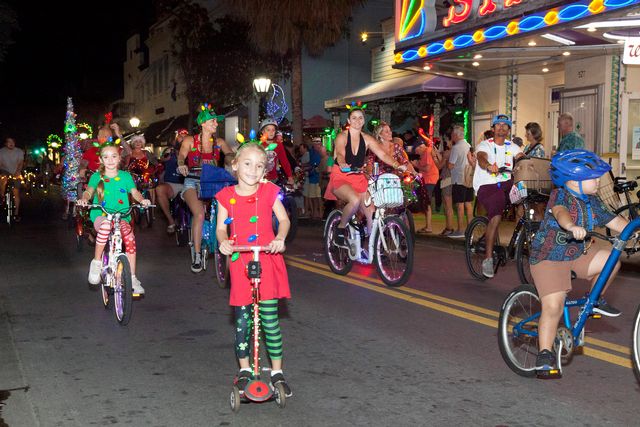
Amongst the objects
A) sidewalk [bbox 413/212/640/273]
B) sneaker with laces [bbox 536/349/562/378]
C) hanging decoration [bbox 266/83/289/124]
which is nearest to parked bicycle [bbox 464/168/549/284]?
sidewalk [bbox 413/212/640/273]

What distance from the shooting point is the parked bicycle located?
8797mm

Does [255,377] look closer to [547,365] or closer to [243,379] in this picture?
[243,379]

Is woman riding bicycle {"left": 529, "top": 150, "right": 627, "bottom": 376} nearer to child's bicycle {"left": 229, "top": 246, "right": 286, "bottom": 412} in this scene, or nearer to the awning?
child's bicycle {"left": 229, "top": 246, "right": 286, "bottom": 412}

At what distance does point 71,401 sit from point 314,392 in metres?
1.54

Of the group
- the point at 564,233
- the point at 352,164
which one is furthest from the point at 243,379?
the point at 352,164

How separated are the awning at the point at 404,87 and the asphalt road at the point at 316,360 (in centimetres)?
1186

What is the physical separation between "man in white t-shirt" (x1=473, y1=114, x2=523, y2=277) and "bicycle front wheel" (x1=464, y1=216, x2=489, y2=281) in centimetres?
12

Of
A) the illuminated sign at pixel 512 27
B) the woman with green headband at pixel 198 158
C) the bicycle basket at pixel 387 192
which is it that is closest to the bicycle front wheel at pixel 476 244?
the bicycle basket at pixel 387 192

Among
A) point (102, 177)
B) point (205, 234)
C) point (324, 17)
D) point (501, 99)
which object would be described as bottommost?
point (205, 234)

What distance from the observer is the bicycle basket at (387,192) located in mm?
9531

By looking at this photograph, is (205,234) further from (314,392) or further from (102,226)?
(314,392)

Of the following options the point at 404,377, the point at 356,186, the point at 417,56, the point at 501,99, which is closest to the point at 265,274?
the point at 404,377

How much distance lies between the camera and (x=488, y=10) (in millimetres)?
15031

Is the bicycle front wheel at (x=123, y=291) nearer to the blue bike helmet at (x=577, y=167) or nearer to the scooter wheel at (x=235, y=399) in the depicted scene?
the scooter wheel at (x=235, y=399)
